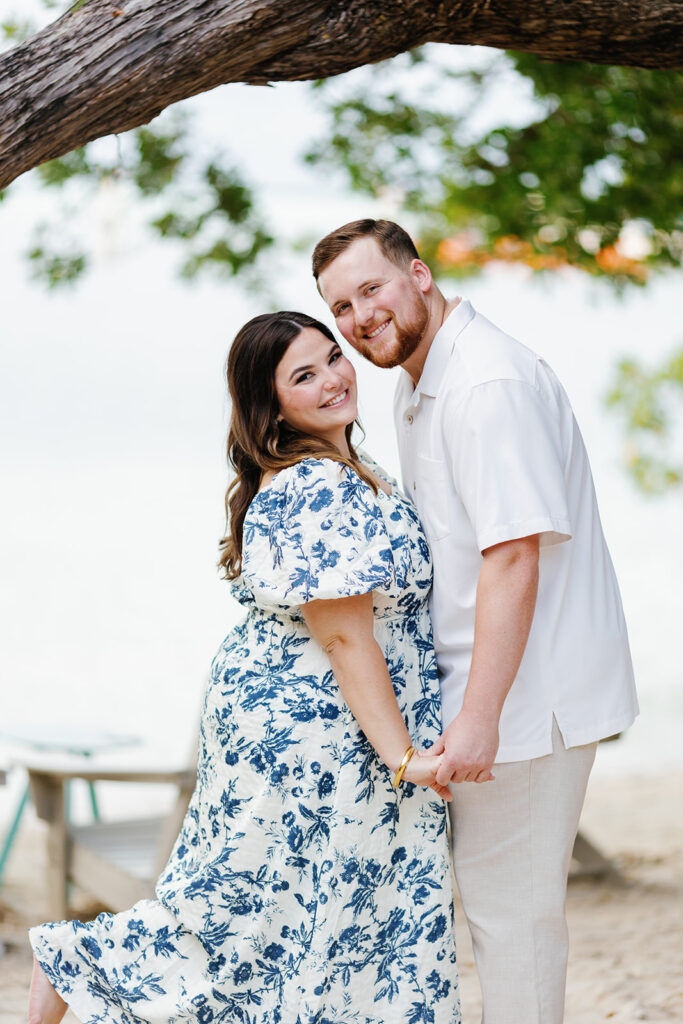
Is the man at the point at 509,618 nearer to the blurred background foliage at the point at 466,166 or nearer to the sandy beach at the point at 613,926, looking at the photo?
the sandy beach at the point at 613,926

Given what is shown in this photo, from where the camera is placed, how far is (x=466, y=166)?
6004 millimetres

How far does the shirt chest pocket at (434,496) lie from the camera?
2531mm

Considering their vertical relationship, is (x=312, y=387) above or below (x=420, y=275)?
below

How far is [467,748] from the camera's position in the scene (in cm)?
232

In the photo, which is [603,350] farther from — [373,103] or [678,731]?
[373,103]

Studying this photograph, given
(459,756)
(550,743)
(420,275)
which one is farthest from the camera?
(420,275)

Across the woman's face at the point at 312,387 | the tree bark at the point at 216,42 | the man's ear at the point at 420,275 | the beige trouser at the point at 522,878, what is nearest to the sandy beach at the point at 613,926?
the beige trouser at the point at 522,878

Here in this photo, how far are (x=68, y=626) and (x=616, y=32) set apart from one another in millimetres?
15479

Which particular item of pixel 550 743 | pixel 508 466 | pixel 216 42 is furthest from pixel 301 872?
pixel 216 42

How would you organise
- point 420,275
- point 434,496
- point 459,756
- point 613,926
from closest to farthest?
point 459,756
point 434,496
point 420,275
point 613,926

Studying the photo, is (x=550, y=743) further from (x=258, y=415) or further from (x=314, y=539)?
(x=258, y=415)

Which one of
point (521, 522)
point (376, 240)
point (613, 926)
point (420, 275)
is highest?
point (376, 240)

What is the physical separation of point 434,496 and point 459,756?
59cm

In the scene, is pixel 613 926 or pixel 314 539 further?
pixel 613 926
